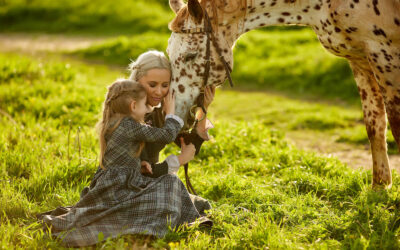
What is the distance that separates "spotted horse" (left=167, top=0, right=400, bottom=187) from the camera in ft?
9.94

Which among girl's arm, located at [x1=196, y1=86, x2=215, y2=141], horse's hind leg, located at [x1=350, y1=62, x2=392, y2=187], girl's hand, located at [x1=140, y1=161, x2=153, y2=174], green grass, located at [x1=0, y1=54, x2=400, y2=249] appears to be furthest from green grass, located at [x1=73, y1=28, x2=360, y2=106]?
girl's hand, located at [x1=140, y1=161, x2=153, y2=174]

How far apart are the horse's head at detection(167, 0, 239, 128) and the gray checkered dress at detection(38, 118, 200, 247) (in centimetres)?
37

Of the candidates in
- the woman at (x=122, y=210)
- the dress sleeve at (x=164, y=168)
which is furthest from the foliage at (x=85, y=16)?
the woman at (x=122, y=210)

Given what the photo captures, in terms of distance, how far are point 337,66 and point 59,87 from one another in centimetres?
444

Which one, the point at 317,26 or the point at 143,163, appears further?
the point at 317,26

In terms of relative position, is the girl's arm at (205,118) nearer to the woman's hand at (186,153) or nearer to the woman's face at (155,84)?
the woman's hand at (186,153)

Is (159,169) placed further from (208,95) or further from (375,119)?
(375,119)

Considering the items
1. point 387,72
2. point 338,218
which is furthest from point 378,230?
point 387,72

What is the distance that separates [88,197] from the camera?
9.71ft

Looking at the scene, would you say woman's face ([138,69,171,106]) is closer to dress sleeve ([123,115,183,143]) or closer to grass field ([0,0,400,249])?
dress sleeve ([123,115,183,143])

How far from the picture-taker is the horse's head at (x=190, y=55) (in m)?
3.29

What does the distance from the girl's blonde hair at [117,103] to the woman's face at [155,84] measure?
0.16m

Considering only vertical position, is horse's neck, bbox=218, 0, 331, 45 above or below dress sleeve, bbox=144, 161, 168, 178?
above

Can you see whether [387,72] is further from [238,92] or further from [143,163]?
[238,92]
